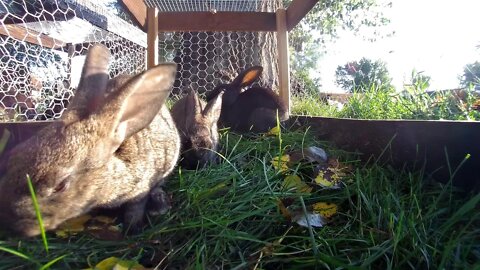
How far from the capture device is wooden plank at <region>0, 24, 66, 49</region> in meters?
3.28

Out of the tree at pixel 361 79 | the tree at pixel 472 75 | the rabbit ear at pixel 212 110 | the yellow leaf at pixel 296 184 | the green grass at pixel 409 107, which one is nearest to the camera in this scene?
the yellow leaf at pixel 296 184

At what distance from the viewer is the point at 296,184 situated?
1.92 metres

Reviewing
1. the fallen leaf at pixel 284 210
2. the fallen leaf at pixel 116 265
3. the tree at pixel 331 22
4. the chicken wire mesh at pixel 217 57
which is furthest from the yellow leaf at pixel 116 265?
the tree at pixel 331 22

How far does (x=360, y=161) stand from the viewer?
2322 mm

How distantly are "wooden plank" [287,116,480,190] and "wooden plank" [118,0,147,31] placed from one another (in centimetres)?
215

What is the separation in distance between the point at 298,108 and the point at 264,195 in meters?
2.56

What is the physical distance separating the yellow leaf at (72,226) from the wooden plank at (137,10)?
2290mm

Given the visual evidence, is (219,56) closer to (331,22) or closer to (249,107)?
(249,107)

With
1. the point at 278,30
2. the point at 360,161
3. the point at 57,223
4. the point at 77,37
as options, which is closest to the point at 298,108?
the point at 278,30

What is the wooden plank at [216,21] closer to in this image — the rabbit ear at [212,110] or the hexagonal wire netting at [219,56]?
the rabbit ear at [212,110]

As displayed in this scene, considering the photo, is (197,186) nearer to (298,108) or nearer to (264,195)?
(264,195)

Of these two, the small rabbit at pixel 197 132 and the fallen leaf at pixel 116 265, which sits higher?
the small rabbit at pixel 197 132

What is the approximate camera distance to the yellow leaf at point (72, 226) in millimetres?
1599

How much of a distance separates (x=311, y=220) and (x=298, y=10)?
2454 mm
